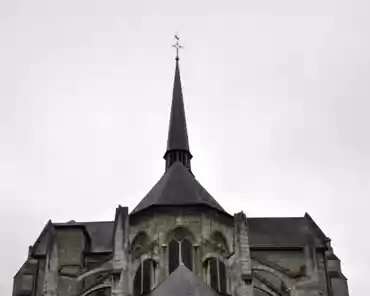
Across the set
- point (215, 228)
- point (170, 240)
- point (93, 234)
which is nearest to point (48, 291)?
point (170, 240)

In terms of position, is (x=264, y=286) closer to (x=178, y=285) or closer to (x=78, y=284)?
(x=178, y=285)

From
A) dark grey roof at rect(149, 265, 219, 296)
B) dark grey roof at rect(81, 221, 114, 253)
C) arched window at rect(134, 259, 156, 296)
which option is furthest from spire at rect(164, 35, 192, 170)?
dark grey roof at rect(149, 265, 219, 296)

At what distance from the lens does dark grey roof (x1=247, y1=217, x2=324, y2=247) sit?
22.9 meters

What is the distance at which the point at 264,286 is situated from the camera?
56.0 feet

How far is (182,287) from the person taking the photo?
45.4ft

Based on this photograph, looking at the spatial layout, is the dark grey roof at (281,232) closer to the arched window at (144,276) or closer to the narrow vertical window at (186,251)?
the narrow vertical window at (186,251)

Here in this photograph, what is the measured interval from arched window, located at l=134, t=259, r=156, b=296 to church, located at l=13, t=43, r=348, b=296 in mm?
29

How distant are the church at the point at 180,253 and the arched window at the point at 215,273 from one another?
1.2 inches

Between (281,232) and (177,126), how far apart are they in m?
6.02

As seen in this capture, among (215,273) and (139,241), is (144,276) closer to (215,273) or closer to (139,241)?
(139,241)

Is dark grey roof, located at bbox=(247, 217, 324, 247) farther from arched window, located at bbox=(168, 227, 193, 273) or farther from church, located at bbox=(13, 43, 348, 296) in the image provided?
arched window, located at bbox=(168, 227, 193, 273)

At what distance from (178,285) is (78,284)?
5.55 meters

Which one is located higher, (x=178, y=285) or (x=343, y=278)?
(x=343, y=278)

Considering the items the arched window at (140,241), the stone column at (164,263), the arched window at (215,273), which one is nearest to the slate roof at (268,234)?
the arched window at (140,241)
